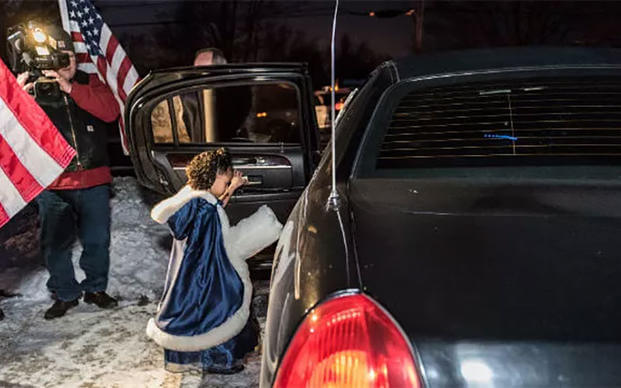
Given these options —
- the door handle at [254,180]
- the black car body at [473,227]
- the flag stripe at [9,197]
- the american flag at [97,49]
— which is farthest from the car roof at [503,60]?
the american flag at [97,49]

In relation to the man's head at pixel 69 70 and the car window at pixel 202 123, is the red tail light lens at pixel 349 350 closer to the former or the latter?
the car window at pixel 202 123

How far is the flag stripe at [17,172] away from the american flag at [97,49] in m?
1.31

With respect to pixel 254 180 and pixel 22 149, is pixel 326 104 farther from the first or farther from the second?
pixel 254 180

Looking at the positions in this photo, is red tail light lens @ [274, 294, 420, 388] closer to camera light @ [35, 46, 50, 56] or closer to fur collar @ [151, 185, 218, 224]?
fur collar @ [151, 185, 218, 224]

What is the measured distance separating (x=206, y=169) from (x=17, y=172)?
1.47 metres

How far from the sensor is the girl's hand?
3134 mm

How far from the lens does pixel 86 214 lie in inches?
172

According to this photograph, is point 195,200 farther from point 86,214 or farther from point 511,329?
point 511,329

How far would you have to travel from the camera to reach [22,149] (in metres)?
3.79

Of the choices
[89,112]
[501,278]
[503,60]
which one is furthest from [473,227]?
[89,112]

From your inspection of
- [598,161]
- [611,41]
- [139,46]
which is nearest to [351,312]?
[598,161]

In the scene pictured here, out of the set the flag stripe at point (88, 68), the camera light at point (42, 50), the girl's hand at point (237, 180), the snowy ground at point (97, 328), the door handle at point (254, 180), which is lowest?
the snowy ground at point (97, 328)

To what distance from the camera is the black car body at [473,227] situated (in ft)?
3.60

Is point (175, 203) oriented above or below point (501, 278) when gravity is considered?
below
